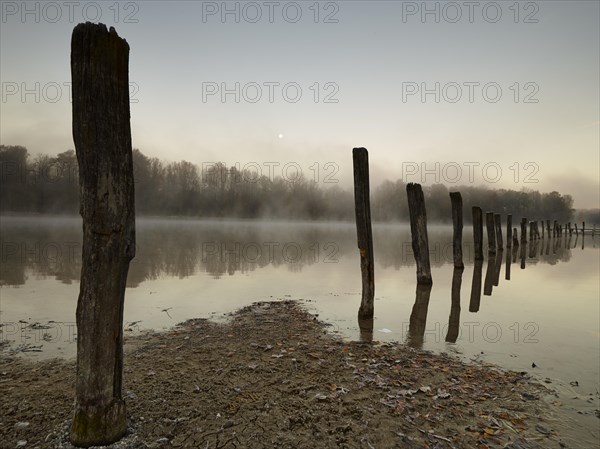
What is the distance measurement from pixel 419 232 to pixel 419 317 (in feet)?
14.5

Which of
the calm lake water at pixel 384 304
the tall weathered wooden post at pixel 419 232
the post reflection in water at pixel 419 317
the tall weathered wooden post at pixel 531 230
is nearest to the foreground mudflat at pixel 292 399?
the post reflection in water at pixel 419 317

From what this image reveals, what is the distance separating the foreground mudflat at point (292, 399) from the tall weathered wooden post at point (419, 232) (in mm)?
7084

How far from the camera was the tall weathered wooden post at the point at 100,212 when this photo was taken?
10.8 ft

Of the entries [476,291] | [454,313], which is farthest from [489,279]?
[454,313]

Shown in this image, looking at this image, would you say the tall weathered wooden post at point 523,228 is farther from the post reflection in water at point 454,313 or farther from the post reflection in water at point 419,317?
the post reflection in water at point 419,317

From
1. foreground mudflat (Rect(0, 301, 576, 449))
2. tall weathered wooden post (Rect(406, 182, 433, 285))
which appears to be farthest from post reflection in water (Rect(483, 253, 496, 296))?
foreground mudflat (Rect(0, 301, 576, 449))

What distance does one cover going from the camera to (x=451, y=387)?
5.11 meters

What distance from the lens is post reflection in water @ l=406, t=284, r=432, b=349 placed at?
7.65 m

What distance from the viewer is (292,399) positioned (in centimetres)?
460

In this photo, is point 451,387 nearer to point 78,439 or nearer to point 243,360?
point 243,360

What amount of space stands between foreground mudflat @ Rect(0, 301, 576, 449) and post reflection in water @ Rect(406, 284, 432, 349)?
2.54 ft

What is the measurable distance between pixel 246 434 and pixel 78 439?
1.64m

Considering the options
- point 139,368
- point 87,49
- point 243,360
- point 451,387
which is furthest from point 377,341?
point 87,49

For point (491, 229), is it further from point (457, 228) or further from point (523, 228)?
point (523, 228)
